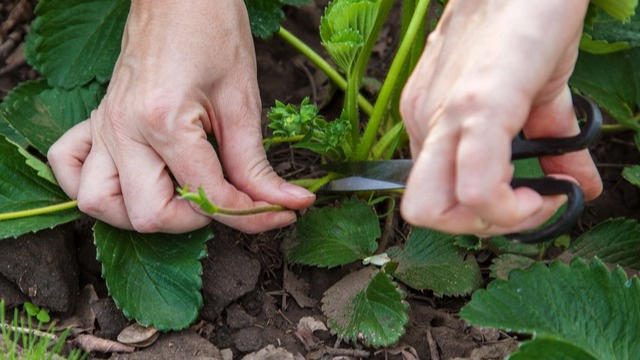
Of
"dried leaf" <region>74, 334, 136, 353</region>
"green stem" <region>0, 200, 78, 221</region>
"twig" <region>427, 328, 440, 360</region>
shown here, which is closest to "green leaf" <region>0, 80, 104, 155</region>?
"green stem" <region>0, 200, 78, 221</region>

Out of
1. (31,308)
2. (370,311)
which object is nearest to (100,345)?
(31,308)

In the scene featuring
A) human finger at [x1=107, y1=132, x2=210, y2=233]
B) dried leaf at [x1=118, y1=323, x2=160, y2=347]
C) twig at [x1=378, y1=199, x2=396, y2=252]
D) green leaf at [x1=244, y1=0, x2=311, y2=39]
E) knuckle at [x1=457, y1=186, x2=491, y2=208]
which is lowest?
dried leaf at [x1=118, y1=323, x2=160, y2=347]

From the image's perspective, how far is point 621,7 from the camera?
138 cm

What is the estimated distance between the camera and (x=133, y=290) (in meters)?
1.50

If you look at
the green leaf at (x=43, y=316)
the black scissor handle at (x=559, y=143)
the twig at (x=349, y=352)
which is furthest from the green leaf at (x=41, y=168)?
the black scissor handle at (x=559, y=143)

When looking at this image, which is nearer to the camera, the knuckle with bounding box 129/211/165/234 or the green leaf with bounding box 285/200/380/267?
the knuckle with bounding box 129/211/165/234

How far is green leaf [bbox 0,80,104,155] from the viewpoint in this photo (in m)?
1.64

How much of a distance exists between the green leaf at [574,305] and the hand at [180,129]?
38 centimetres

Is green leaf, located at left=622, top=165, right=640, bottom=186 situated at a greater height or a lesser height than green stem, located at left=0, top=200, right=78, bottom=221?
lesser

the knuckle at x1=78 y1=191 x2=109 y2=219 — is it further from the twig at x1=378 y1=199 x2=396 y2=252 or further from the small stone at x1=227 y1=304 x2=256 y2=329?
the twig at x1=378 y1=199 x2=396 y2=252

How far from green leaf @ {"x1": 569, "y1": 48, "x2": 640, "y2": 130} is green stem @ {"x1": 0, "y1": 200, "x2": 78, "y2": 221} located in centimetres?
110

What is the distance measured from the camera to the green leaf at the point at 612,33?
5.46 ft

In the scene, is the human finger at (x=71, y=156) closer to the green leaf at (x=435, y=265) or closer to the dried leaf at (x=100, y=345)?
the dried leaf at (x=100, y=345)

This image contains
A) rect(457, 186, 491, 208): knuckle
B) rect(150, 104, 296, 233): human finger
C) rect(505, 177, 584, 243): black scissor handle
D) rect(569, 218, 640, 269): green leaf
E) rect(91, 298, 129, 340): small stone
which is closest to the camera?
rect(457, 186, 491, 208): knuckle
